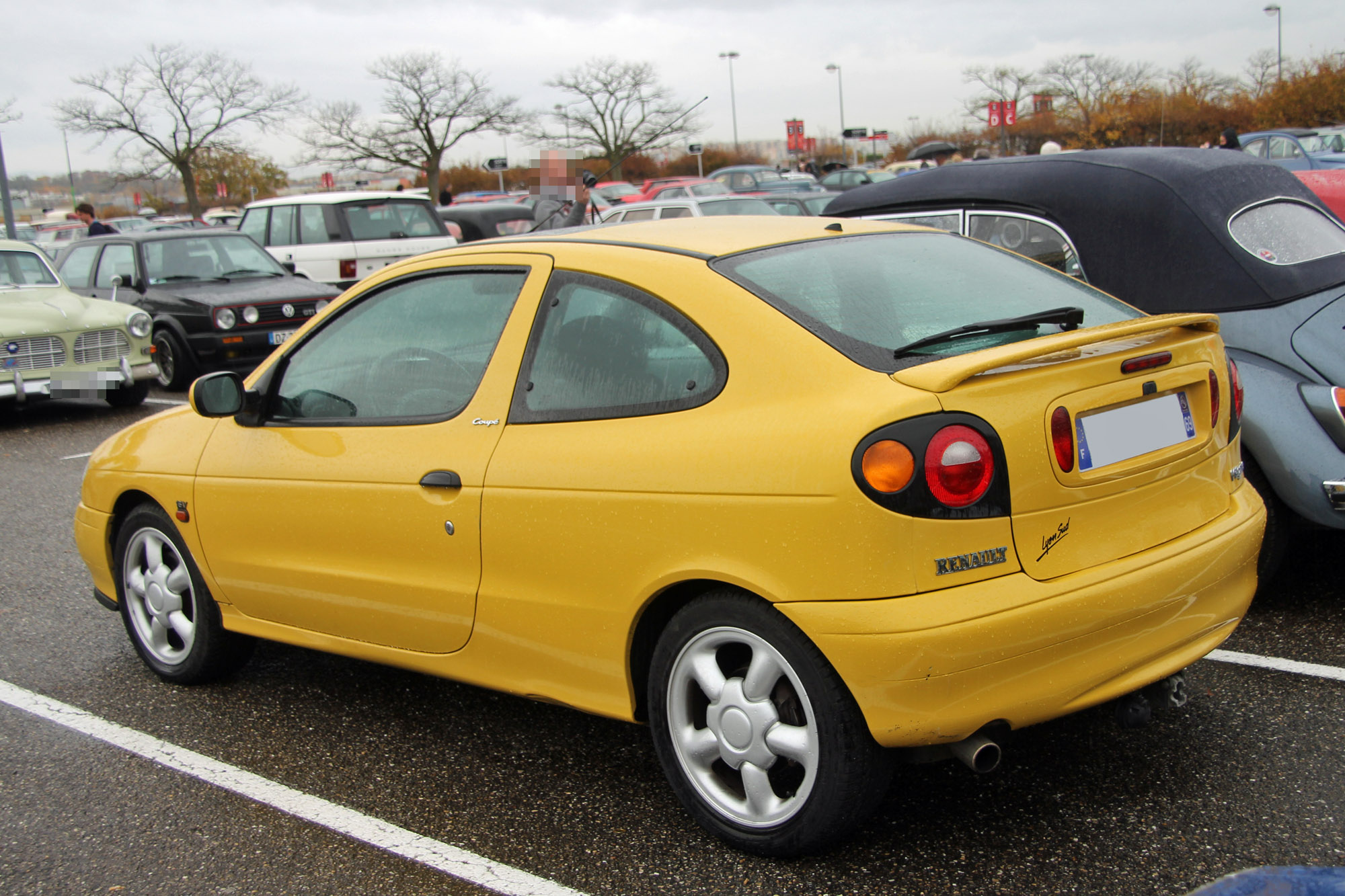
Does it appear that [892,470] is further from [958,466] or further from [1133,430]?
[1133,430]

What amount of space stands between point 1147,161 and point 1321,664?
2.15 m

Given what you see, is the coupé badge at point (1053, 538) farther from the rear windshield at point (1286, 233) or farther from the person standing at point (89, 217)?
the person standing at point (89, 217)

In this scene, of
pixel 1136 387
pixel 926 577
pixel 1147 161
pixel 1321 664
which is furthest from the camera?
pixel 1147 161

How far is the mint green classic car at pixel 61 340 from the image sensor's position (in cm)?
1020

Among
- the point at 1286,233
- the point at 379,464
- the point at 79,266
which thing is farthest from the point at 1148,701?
the point at 79,266

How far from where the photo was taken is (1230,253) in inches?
173

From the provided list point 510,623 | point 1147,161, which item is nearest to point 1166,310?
point 1147,161

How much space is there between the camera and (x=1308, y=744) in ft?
10.4

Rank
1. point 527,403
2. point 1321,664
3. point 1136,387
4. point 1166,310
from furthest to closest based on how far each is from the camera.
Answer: point 1166,310 → point 1321,664 → point 527,403 → point 1136,387

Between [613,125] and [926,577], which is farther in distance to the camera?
[613,125]

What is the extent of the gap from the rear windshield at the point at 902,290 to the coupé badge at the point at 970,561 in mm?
441

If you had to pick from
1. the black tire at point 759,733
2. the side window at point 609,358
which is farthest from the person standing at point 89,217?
the black tire at point 759,733

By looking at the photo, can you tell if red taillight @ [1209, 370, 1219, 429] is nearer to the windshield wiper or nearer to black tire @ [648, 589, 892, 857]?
black tire @ [648, 589, 892, 857]

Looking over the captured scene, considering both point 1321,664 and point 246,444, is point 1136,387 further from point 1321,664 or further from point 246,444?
point 246,444
